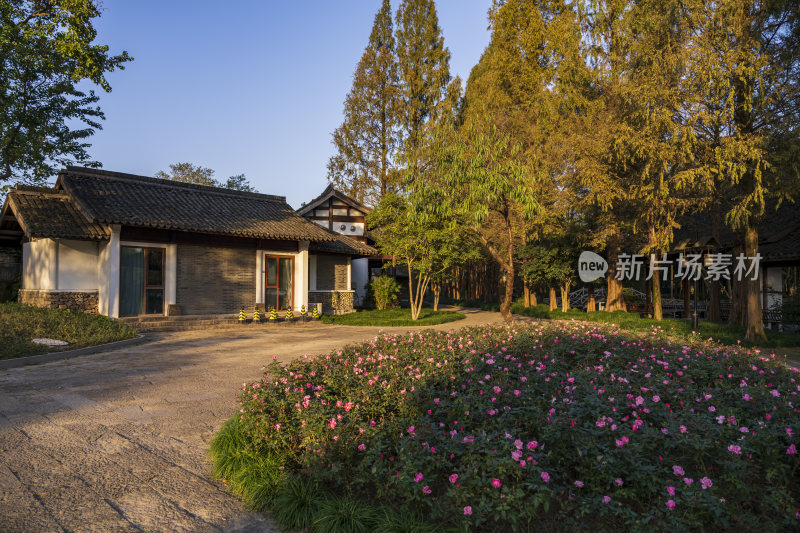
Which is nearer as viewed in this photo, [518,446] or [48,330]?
[518,446]

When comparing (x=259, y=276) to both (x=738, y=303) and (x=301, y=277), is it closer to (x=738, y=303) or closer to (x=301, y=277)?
(x=301, y=277)

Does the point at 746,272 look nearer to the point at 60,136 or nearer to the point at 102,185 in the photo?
the point at 102,185

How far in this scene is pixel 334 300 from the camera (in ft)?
69.5

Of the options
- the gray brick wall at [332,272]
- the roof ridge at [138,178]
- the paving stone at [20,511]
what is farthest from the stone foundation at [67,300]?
the paving stone at [20,511]

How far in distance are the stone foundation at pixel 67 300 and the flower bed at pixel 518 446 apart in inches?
514

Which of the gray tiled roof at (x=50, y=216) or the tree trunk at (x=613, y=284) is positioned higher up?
the gray tiled roof at (x=50, y=216)

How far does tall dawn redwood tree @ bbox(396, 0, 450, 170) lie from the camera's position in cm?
2878

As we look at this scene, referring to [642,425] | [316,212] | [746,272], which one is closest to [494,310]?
[316,212]

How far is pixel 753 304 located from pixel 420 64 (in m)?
22.6

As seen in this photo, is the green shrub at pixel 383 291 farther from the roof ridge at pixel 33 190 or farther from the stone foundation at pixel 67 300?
the roof ridge at pixel 33 190

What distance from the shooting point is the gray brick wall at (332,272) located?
69.1ft

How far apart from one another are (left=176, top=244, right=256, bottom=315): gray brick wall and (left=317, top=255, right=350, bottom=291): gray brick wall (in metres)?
3.73

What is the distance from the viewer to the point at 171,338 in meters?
12.9

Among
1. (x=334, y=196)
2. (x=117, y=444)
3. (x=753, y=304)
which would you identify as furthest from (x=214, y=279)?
(x=753, y=304)
